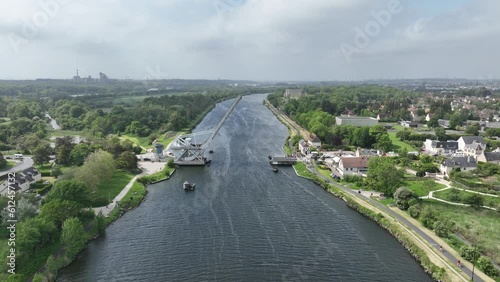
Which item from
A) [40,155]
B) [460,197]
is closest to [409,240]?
[460,197]

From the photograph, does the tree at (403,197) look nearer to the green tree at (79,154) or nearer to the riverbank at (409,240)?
the riverbank at (409,240)

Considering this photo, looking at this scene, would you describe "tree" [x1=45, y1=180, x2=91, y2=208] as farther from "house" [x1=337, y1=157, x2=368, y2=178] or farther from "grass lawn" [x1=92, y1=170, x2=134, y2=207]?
"house" [x1=337, y1=157, x2=368, y2=178]

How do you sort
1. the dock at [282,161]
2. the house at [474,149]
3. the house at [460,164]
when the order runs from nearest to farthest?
the house at [460,164]
the dock at [282,161]
the house at [474,149]

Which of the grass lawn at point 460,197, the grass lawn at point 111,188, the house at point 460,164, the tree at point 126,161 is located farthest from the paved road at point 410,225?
the tree at point 126,161

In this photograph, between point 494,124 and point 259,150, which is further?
point 494,124

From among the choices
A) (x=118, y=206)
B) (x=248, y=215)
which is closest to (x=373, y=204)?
(x=248, y=215)

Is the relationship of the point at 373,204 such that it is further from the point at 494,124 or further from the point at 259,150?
the point at 494,124

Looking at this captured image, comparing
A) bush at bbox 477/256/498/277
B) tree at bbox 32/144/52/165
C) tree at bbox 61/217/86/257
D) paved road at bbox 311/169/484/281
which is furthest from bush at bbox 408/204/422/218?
tree at bbox 32/144/52/165

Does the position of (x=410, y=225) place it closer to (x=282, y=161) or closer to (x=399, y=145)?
(x=282, y=161)
